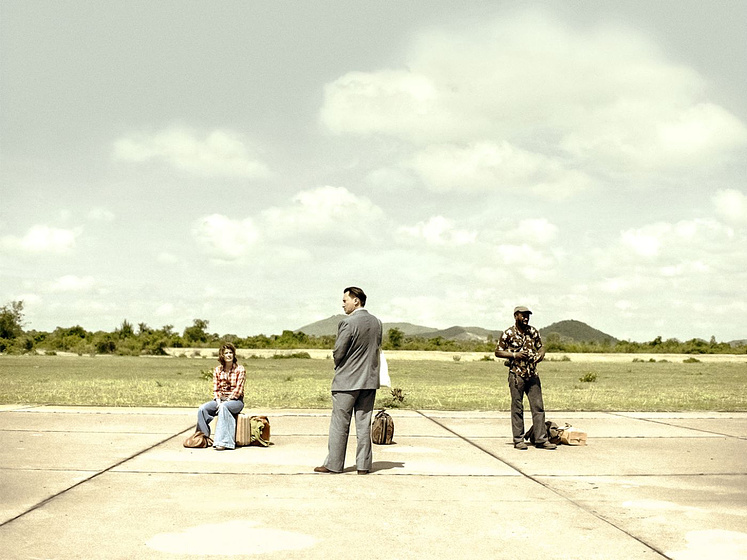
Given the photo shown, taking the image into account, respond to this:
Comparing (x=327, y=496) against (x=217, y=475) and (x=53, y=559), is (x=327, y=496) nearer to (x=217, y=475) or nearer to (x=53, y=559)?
(x=217, y=475)

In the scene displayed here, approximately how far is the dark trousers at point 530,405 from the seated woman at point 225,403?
4022 millimetres

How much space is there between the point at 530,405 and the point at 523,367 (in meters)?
0.58

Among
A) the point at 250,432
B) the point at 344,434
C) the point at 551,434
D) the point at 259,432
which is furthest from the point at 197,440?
the point at 551,434

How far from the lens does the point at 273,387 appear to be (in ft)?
92.7

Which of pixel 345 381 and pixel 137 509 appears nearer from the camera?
pixel 137 509

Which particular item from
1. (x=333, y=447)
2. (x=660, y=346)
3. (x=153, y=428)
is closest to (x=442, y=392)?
(x=153, y=428)

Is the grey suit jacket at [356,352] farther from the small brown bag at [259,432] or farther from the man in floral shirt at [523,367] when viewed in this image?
the man in floral shirt at [523,367]

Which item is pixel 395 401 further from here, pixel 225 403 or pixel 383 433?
pixel 225 403

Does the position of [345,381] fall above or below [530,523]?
above

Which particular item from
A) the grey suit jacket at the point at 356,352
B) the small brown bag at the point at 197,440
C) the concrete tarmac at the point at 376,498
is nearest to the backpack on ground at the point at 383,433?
the concrete tarmac at the point at 376,498

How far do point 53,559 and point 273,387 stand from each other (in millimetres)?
22634

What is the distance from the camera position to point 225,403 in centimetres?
1163

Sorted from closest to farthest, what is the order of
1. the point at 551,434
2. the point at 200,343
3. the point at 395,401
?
1. the point at 551,434
2. the point at 395,401
3. the point at 200,343

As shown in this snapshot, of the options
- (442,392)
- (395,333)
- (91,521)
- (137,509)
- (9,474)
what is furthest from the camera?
(395,333)
